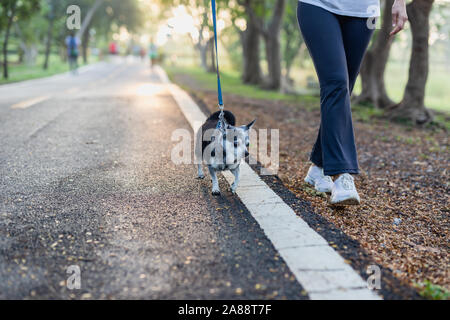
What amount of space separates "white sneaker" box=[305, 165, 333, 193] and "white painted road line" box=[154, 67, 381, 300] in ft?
1.47

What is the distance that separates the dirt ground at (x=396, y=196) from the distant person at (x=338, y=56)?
31 cm

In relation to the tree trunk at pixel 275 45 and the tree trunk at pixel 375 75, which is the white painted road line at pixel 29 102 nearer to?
the tree trunk at pixel 375 75

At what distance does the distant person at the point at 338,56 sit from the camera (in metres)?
3.15

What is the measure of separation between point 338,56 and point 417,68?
6.37 metres

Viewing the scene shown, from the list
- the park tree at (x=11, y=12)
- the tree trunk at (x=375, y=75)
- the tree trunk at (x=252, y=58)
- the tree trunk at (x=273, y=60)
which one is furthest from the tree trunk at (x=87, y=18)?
the tree trunk at (x=375, y=75)

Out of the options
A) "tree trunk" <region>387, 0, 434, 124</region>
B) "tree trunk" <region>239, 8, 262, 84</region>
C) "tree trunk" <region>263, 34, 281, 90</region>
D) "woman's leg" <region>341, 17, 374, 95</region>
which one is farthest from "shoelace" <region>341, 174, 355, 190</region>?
"tree trunk" <region>239, 8, 262, 84</region>

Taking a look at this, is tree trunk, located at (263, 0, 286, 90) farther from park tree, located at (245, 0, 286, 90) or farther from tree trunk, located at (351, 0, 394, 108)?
tree trunk, located at (351, 0, 394, 108)

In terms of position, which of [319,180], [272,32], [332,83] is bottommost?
[319,180]

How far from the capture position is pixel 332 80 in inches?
125

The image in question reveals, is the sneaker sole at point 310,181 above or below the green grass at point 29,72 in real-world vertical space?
below

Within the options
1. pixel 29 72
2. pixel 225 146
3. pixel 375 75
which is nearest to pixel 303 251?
pixel 225 146

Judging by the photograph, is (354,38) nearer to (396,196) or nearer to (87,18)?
(396,196)

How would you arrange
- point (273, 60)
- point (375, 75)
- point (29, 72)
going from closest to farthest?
point (375, 75) < point (273, 60) < point (29, 72)
